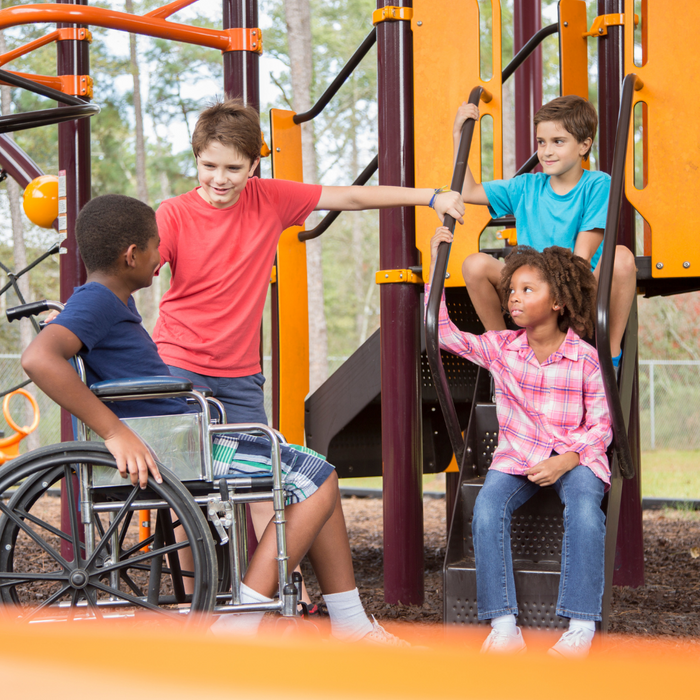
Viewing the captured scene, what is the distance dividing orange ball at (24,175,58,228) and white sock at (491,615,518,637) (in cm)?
369

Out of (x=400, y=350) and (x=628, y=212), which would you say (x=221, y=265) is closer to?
(x=400, y=350)

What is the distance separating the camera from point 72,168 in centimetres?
467

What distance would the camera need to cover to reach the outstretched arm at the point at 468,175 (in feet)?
10.2

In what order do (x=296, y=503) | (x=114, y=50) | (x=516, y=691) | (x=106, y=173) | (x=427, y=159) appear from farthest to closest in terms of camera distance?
(x=106, y=173) → (x=114, y=50) → (x=427, y=159) → (x=296, y=503) → (x=516, y=691)

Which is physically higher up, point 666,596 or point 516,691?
point 516,691

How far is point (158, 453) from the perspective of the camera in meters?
2.14

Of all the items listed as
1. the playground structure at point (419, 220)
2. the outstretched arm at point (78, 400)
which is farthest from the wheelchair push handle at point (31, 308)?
the playground structure at point (419, 220)

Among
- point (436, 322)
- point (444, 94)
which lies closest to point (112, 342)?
point (436, 322)

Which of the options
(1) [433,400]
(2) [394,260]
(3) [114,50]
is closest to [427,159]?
(2) [394,260]

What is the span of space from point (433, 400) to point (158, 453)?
1.95 metres

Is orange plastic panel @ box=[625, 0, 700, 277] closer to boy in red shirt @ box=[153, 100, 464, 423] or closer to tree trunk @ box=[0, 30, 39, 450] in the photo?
boy in red shirt @ box=[153, 100, 464, 423]

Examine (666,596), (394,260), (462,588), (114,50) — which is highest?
(114,50)

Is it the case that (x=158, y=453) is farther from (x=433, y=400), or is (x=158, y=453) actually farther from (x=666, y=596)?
(x=666, y=596)

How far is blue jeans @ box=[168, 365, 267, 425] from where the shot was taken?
8.87ft
